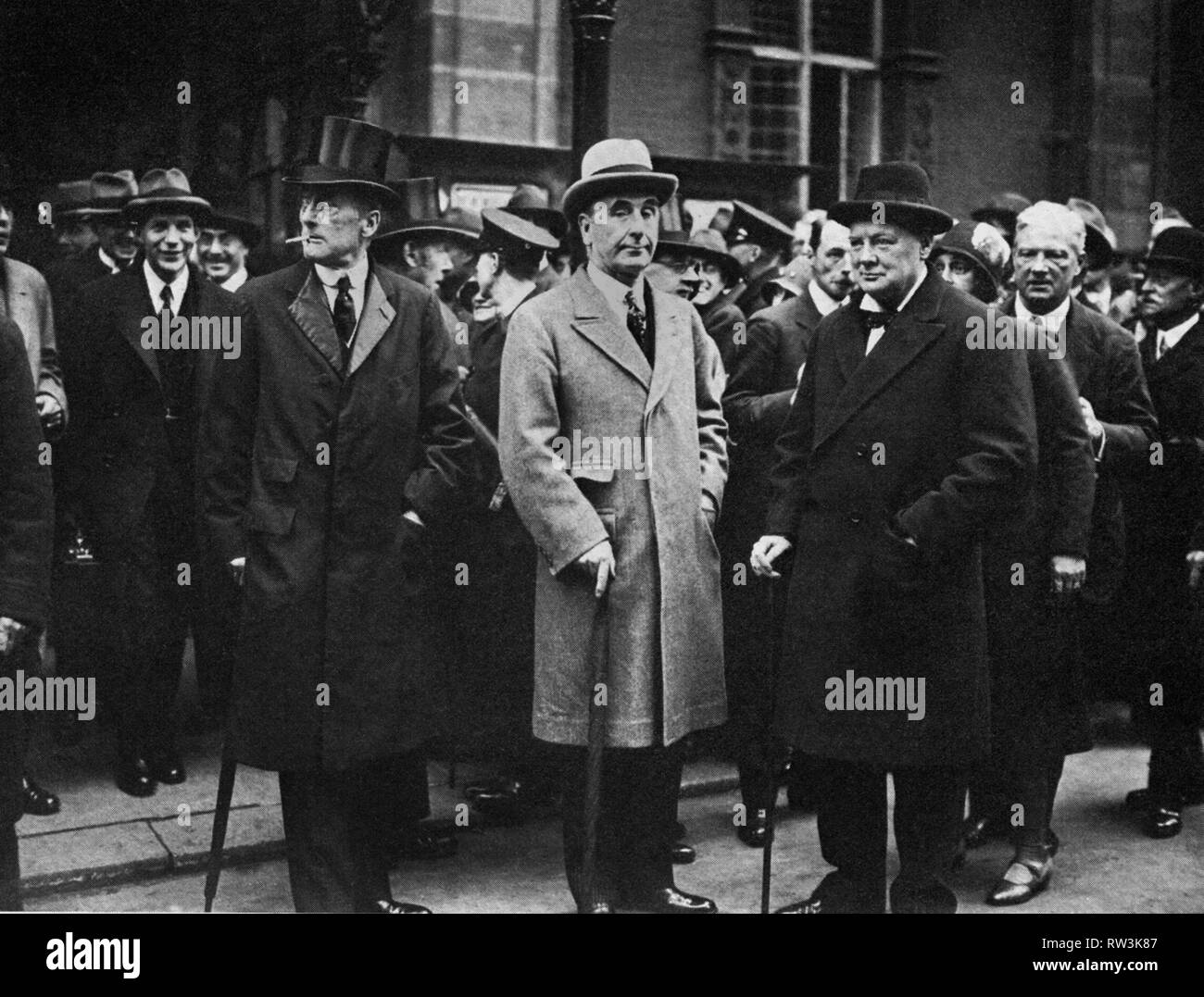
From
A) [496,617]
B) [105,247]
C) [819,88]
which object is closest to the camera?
[496,617]

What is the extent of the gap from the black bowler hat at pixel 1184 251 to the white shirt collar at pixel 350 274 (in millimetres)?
3295

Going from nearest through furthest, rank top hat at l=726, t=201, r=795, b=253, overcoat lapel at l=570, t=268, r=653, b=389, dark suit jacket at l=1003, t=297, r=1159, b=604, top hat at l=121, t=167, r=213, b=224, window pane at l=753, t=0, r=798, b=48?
1. overcoat lapel at l=570, t=268, r=653, b=389
2. dark suit jacket at l=1003, t=297, r=1159, b=604
3. top hat at l=121, t=167, r=213, b=224
4. top hat at l=726, t=201, r=795, b=253
5. window pane at l=753, t=0, r=798, b=48

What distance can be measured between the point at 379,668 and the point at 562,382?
3.28 ft

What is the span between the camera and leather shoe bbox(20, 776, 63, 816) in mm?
5359

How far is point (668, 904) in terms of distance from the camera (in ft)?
15.0

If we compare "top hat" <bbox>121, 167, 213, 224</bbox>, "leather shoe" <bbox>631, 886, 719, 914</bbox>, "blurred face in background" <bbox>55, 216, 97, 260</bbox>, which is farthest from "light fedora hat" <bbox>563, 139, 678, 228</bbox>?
"blurred face in background" <bbox>55, 216, 97, 260</bbox>

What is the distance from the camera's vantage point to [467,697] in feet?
18.2

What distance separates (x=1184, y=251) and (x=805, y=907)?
307cm

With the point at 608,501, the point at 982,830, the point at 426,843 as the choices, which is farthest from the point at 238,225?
the point at 982,830

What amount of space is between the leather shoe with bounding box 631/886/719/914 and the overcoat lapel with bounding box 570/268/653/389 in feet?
5.13

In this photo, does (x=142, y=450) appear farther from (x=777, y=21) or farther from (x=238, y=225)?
(x=777, y=21)

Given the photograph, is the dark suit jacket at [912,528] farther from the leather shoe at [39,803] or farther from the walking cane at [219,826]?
the leather shoe at [39,803]

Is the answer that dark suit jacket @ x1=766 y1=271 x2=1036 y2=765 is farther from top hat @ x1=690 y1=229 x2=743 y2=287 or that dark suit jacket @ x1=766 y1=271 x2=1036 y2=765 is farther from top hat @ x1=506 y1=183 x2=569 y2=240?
top hat @ x1=506 y1=183 x2=569 y2=240

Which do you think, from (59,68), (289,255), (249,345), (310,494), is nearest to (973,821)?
(310,494)
